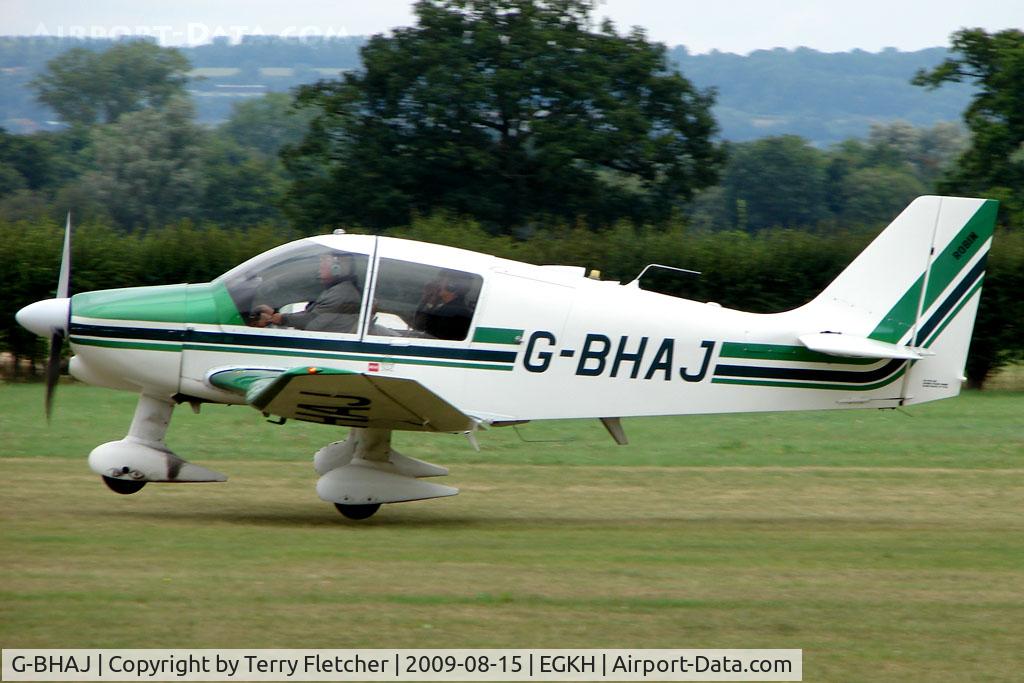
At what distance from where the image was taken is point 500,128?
3553 centimetres

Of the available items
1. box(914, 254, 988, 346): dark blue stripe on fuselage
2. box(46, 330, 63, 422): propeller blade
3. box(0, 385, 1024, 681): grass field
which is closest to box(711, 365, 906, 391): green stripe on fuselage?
box(914, 254, 988, 346): dark blue stripe on fuselage

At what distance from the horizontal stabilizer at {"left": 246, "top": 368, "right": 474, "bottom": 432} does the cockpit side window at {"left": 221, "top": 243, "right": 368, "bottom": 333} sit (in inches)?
21.9

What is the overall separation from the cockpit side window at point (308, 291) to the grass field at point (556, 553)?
4.92 ft

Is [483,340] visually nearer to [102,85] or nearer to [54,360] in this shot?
[54,360]

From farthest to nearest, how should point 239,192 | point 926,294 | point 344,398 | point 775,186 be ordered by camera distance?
point 775,186 < point 239,192 < point 926,294 < point 344,398

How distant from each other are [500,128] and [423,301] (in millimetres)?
26979

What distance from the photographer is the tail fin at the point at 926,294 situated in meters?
9.61

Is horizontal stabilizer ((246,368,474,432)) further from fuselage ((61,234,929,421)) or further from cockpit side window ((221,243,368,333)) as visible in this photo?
cockpit side window ((221,243,368,333))

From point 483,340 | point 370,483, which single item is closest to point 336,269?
point 483,340

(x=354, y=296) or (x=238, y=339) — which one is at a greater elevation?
(x=354, y=296)

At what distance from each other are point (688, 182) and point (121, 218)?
3229 centimetres

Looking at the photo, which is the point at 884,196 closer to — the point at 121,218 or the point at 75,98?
the point at 121,218

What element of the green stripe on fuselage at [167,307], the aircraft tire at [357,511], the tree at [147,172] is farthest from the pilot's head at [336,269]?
the tree at [147,172]

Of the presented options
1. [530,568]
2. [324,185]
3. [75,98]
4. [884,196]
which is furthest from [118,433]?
[75,98]
